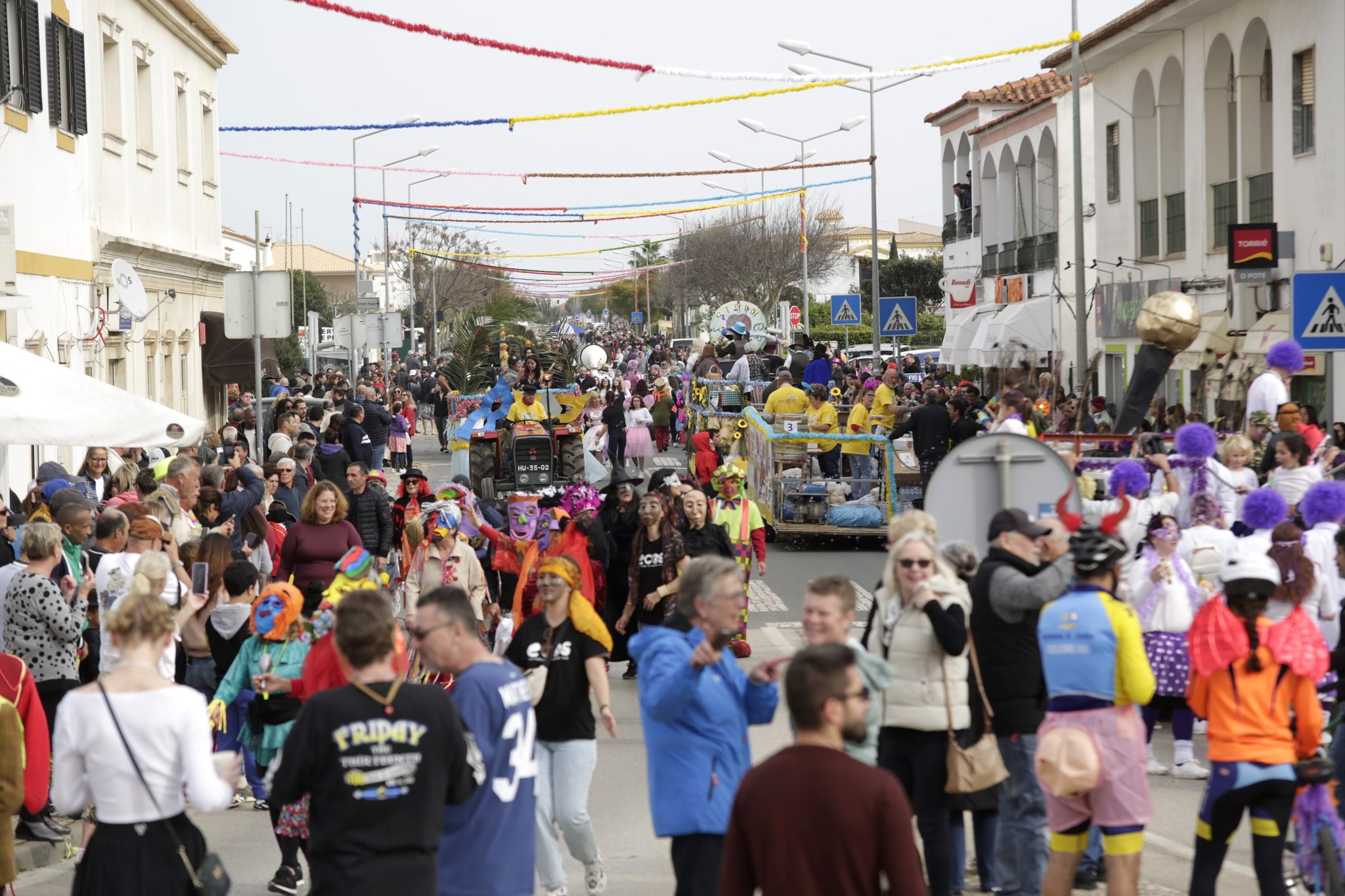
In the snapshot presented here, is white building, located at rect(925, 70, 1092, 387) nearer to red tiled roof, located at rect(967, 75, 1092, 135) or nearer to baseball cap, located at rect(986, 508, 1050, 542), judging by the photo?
red tiled roof, located at rect(967, 75, 1092, 135)

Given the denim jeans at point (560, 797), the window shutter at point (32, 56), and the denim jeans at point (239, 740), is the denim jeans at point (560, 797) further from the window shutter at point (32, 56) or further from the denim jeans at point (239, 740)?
the window shutter at point (32, 56)

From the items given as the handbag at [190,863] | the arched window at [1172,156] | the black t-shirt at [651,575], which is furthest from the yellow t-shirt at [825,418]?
the handbag at [190,863]

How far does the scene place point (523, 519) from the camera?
1328 centimetres

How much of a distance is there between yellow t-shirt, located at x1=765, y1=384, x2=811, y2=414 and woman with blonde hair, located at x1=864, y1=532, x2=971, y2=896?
1590 cm

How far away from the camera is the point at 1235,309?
25.5 meters

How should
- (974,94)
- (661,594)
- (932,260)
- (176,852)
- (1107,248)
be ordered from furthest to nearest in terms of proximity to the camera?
(932,260)
(974,94)
(1107,248)
(661,594)
(176,852)

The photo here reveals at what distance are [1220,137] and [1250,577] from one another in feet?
74.4

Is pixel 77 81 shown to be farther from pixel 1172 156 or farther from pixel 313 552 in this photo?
pixel 1172 156

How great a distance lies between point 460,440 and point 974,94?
25.4 metres

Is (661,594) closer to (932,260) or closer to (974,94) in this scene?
(974,94)

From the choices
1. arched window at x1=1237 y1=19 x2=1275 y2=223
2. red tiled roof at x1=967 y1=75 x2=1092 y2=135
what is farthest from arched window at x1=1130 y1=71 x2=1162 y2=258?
arched window at x1=1237 y1=19 x2=1275 y2=223

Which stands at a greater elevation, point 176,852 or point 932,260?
point 932,260

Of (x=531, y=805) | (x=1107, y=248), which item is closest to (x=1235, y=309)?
(x=1107, y=248)

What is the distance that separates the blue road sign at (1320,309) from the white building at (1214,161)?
8.40 m
